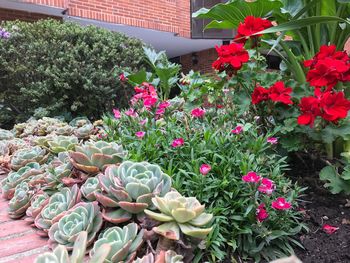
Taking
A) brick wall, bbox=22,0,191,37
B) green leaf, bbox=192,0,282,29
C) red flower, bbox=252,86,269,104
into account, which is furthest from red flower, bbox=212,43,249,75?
brick wall, bbox=22,0,191,37

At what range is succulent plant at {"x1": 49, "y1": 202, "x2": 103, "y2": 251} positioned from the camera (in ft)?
5.07

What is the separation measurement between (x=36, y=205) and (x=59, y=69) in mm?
2993

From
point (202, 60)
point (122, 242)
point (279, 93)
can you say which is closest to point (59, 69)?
point (279, 93)

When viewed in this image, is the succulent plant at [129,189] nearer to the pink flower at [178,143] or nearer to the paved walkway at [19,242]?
the pink flower at [178,143]

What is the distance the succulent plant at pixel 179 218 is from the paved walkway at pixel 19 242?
2.10 ft

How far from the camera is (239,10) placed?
2.51 meters

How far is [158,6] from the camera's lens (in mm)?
8977

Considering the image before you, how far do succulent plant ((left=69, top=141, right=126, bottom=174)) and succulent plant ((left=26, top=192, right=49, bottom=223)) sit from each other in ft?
0.86

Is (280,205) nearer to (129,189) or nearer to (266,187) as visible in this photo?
(266,187)

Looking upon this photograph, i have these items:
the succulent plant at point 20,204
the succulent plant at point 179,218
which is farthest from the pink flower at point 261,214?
the succulent plant at point 20,204

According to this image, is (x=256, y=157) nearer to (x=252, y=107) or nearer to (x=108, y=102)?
(x=252, y=107)

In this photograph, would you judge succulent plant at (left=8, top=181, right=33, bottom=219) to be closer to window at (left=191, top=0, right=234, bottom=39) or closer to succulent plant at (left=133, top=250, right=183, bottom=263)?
succulent plant at (left=133, top=250, right=183, bottom=263)

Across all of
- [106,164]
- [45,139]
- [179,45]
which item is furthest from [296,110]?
[179,45]

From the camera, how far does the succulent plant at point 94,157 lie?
196 cm
